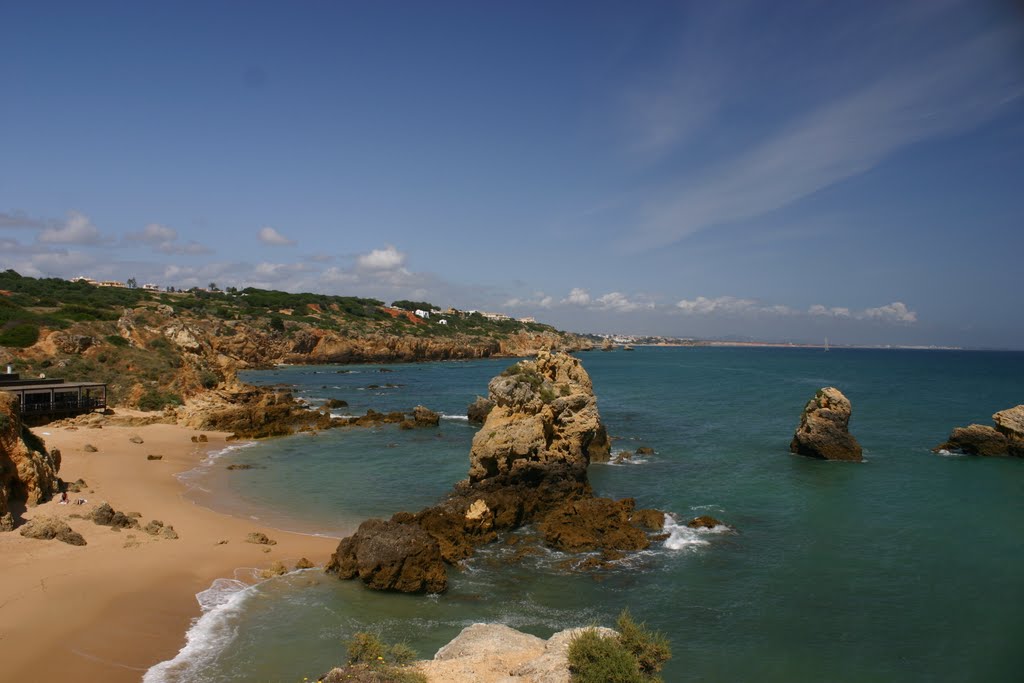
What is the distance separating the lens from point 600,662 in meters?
8.12

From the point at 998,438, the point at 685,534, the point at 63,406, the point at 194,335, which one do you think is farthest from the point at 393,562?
the point at 194,335

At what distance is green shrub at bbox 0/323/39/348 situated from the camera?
138 ft

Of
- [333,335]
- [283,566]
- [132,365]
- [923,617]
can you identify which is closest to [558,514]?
[283,566]

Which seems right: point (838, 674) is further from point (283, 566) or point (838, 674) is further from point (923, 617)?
point (283, 566)

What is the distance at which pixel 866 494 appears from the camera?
24.4m

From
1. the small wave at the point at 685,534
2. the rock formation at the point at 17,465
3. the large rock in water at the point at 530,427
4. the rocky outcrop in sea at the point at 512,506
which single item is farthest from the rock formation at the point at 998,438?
the rock formation at the point at 17,465

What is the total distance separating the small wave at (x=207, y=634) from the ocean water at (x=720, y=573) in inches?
1.9

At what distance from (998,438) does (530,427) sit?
27278 mm

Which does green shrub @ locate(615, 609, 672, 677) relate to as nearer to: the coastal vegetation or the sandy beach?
the sandy beach

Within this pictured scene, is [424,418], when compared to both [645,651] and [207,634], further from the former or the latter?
[645,651]

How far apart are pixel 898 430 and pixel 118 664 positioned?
4444 cm

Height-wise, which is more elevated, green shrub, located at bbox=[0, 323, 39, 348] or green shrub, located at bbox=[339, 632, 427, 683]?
green shrub, located at bbox=[0, 323, 39, 348]

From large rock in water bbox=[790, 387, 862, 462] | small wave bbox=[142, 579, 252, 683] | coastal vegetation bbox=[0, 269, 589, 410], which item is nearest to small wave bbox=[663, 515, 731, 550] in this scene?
small wave bbox=[142, 579, 252, 683]

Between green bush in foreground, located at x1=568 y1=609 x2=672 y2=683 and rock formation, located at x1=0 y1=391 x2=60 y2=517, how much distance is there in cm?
1731
